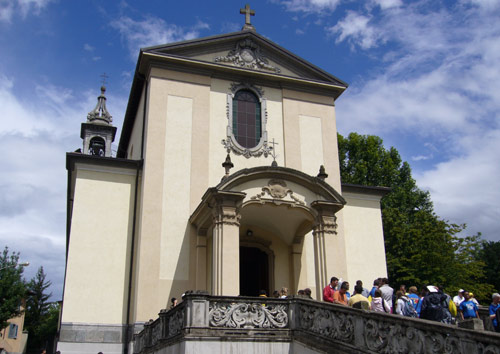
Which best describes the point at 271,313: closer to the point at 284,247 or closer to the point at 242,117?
the point at 284,247

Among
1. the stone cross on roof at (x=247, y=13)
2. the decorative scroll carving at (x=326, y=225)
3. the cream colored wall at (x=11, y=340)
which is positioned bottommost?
the cream colored wall at (x=11, y=340)

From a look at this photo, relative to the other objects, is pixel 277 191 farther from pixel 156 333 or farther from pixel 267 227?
pixel 156 333

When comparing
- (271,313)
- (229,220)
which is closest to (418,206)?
(229,220)

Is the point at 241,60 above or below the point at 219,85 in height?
above

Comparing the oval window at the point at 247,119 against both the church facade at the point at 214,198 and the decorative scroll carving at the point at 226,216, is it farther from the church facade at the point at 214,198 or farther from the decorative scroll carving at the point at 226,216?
the decorative scroll carving at the point at 226,216

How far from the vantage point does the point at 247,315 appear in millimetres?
10898

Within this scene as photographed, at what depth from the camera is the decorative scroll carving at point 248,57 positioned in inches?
796

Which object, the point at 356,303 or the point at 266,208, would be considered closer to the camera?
the point at 356,303

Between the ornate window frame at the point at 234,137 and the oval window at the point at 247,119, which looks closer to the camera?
the ornate window frame at the point at 234,137

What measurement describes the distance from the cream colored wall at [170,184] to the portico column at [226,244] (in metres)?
2.65

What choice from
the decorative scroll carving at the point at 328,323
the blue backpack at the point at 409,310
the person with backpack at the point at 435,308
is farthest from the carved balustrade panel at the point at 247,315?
the person with backpack at the point at 435,308

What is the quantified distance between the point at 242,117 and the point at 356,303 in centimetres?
1204

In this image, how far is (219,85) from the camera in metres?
19.8

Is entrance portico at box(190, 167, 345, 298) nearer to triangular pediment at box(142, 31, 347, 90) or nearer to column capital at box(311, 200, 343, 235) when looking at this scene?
column capital at box(311, 200, 343, 235)
